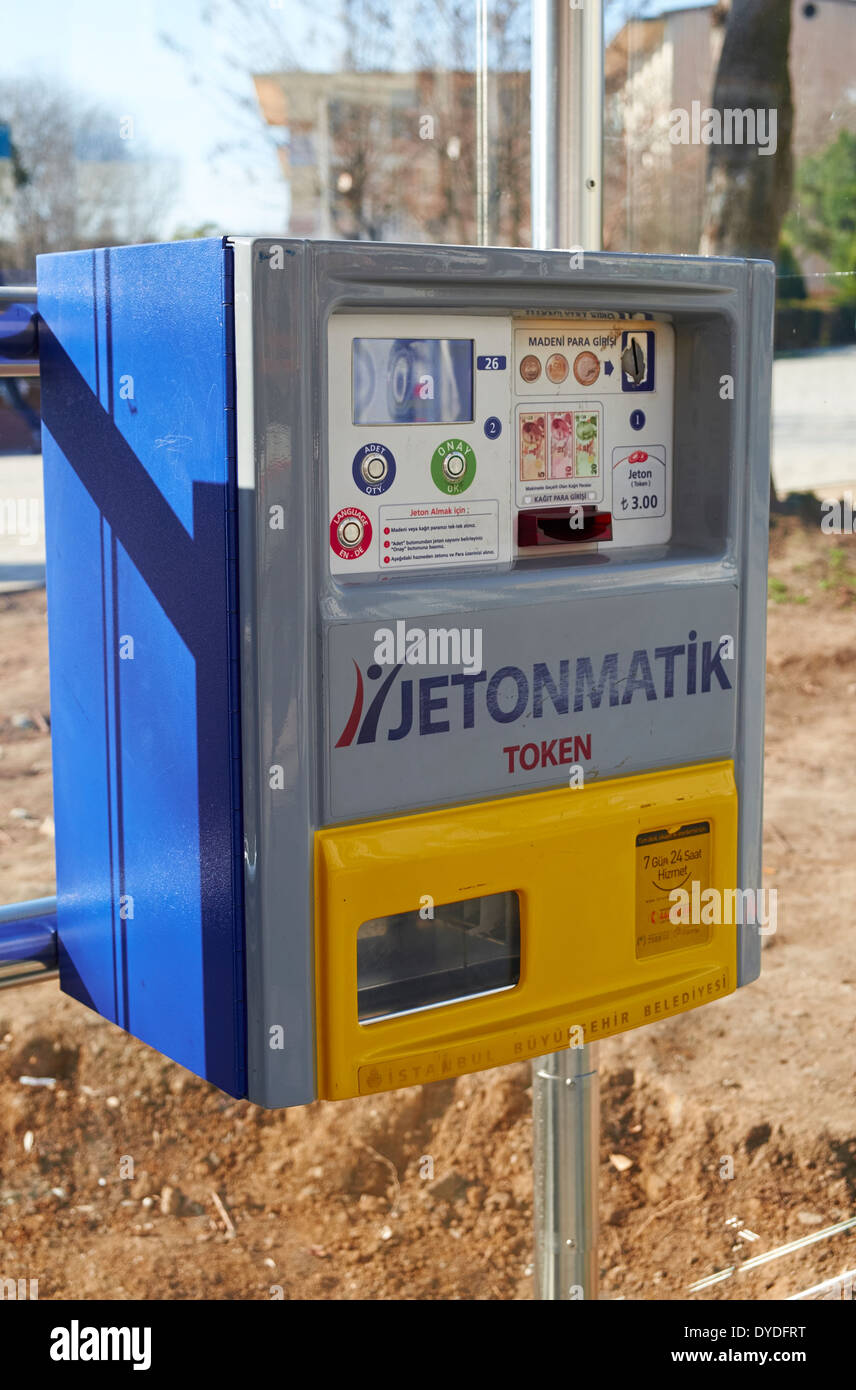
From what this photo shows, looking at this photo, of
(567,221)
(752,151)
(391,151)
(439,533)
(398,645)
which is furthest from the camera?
(391,151)

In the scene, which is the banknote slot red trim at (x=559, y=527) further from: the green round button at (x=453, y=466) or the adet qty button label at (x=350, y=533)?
the adet qty button label at (x=350, y=533)

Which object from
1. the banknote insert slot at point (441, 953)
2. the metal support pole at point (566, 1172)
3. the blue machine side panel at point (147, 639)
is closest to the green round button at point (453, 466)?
the blue machine side panel at point (147, 639)

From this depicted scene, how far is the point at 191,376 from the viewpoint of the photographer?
1.61 m

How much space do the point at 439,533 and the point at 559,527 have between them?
19 cm

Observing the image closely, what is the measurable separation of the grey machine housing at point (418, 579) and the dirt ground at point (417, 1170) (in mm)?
1737

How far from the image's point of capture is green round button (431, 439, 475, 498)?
180 cm

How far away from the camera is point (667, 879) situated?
2.04 meters

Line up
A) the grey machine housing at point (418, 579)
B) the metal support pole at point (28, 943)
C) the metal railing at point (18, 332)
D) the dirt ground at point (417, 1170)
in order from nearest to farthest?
the grey machine housing at point (418, 579), the metal railing at point (18, 332), the metal support pole at point (28, 943), the dirt ground at point (417, 1170)

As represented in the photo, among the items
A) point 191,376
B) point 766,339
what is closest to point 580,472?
point 766,339

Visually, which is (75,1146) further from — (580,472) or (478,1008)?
(580,472)

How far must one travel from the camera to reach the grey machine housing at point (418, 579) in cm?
157

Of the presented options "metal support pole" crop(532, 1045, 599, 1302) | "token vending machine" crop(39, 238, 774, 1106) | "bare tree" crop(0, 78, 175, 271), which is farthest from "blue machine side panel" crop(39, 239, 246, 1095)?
"bare tree" crop(0, 78, 175, 271)

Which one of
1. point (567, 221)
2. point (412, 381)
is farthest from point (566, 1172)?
point (567, 221)

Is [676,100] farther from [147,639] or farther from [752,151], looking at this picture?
[147,639]
